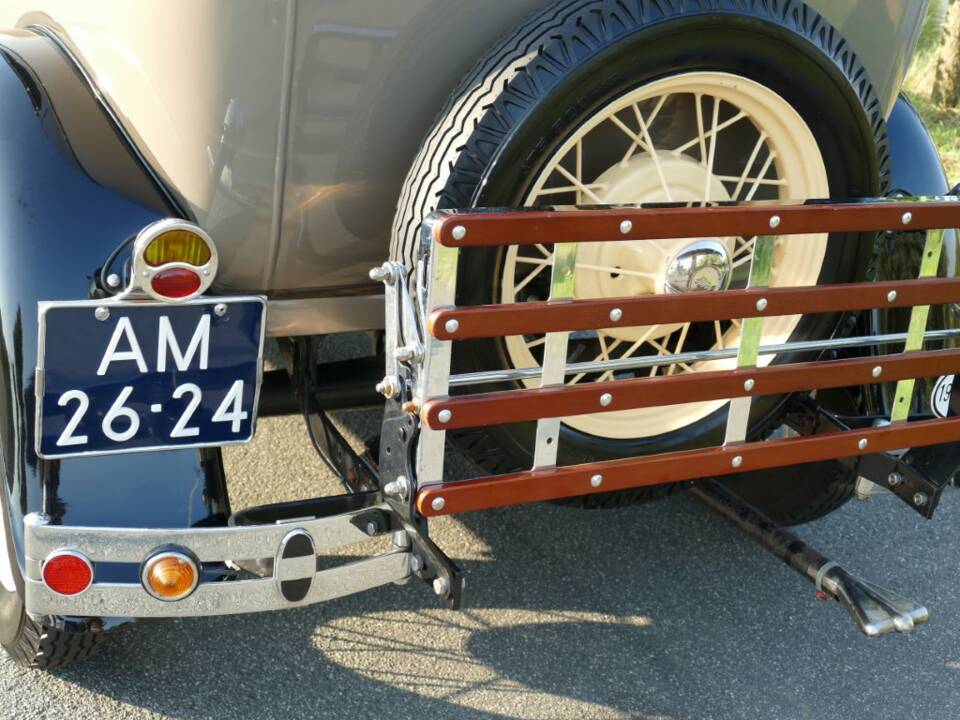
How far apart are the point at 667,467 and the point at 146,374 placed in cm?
97

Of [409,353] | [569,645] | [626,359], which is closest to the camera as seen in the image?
[409,353]

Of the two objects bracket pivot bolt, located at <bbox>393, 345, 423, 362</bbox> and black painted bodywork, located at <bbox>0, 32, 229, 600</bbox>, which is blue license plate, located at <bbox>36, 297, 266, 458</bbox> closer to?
black painted bodywork, located at <bbox>0, 32, 229, 600</bbox>

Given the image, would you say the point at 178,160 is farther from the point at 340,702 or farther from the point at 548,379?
the point at 340,702

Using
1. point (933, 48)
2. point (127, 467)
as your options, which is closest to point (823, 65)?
point (127, 467)

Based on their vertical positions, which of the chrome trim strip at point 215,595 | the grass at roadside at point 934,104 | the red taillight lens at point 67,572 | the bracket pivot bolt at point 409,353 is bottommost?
the chrome trim strip at point 215,595

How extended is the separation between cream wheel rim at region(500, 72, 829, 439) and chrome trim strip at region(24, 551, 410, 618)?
1.60 feet

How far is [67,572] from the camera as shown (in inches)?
70.0

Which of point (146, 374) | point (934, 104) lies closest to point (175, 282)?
point (146, 374)

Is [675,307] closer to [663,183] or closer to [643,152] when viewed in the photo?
[663,183]

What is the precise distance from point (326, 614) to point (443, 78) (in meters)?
1.28

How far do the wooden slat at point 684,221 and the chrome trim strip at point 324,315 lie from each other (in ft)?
1.90

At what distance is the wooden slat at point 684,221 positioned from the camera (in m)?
1.66

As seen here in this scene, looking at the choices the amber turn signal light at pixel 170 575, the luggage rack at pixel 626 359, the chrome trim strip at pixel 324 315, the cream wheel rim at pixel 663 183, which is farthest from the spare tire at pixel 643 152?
the amber turn signal light at pixel 170 575

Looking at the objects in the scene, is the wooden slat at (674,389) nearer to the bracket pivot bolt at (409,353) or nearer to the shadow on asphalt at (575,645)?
the bracket pivot bolt at (409,353)
